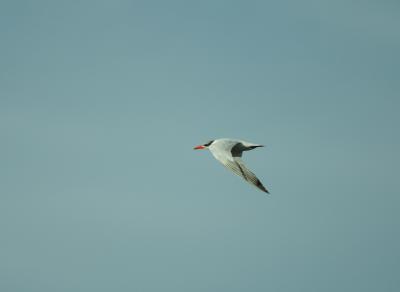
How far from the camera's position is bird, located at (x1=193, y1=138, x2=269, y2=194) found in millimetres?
26359

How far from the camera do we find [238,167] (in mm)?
27109

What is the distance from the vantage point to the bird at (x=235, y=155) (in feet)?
86.5

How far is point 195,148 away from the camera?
→ 116ft

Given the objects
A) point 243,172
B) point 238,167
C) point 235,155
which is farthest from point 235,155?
point 243,172

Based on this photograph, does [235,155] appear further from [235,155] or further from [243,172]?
[243,172]

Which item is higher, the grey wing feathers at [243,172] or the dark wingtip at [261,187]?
the grey wing feathers at [243,172]

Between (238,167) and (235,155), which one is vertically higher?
(235,155)

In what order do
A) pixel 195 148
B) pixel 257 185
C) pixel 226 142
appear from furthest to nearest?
pixel 195 148, pixel 226 142, pixel 257 185

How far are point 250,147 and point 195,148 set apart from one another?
15.2ft

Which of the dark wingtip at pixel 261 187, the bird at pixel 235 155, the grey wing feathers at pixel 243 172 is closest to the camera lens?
the dark wingtip at pixel 261 187

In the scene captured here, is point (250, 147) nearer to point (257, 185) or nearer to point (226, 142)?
point (226, 142)

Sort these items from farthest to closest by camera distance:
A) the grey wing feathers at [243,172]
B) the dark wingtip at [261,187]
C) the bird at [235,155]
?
the bird at [235,155], the grey wing feathers at [243,172], the dark wingtip at [261,187]

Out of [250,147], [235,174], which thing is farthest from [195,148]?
[235,174]

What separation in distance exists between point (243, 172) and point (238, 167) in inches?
20.5
